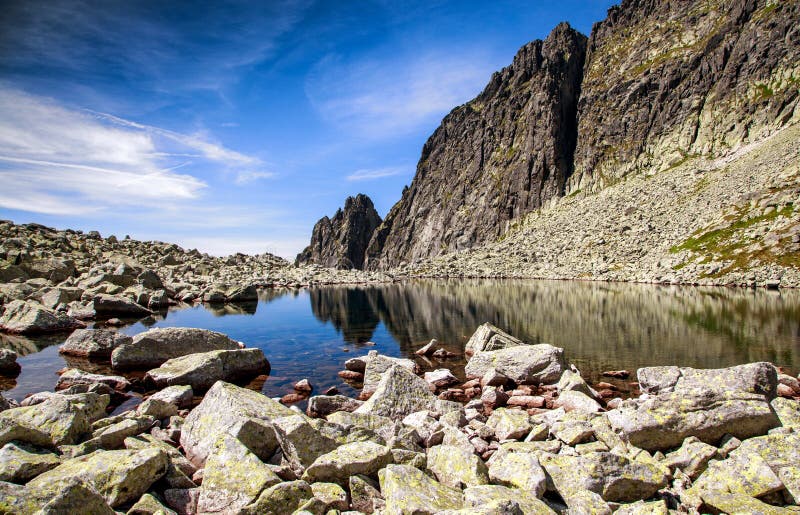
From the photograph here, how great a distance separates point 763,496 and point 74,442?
59.0 ft

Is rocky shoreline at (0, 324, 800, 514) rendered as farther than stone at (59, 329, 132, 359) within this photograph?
No

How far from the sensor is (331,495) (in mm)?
9141

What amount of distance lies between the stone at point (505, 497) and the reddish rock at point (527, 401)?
10.7m

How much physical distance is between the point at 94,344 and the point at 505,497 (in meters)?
29.7

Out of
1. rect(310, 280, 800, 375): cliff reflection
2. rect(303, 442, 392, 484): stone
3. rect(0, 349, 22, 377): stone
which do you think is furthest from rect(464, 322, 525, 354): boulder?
rect(0, 349, 22, 377): stone

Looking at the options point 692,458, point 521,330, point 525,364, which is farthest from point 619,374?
point 521,330

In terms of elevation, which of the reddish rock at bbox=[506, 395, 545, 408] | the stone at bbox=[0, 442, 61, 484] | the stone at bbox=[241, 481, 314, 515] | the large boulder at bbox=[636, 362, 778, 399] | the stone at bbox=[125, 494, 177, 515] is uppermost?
the large boulder at bbox=[636, 362, 778, 399]

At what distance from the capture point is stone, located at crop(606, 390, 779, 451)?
12.0 metres

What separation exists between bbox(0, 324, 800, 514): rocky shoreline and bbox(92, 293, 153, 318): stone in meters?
36.4

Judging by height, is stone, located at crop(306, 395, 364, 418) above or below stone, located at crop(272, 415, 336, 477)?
below

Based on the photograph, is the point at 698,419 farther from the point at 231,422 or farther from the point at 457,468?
the point at 231,422

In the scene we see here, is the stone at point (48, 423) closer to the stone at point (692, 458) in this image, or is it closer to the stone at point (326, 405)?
the stone at point (326, 405)

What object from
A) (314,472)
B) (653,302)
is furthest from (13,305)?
(653,302)

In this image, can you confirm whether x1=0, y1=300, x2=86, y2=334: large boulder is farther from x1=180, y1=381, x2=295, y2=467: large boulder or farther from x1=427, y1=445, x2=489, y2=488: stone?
x1=427, y1=445, x2=489, y2=488: stone
